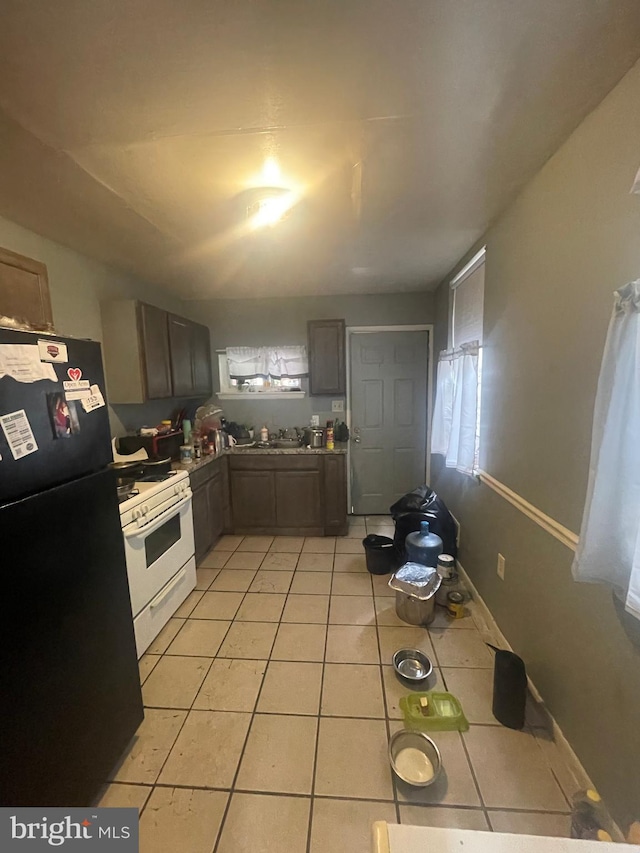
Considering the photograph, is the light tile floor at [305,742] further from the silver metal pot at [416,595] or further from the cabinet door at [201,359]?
the cabinet door at [201,359]

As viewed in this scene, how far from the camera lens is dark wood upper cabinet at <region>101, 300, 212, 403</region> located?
261 centimetres

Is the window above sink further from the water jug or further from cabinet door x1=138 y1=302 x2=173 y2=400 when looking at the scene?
the water jug

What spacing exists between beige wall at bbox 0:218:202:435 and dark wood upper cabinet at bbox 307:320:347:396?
5.22ft

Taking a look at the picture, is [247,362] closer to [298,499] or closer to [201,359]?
[201,359]

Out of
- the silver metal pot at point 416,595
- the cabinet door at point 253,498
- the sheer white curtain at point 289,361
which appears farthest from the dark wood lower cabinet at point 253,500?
the silver metal pot at point 416,595

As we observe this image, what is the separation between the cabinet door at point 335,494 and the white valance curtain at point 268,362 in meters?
1.10

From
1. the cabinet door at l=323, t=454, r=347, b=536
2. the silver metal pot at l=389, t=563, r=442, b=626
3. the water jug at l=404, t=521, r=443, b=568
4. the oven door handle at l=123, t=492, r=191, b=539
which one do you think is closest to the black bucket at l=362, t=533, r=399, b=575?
the water jug at l=404, t=521, r=443, b=568

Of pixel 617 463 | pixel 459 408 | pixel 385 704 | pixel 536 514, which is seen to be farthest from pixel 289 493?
pixel 617 463

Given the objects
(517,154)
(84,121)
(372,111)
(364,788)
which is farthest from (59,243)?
(364,788)

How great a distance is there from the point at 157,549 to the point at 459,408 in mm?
2185

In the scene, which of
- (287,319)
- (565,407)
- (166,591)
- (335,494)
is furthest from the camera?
(287,319)

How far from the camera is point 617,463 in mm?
1036

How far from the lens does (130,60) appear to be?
3.32 feet

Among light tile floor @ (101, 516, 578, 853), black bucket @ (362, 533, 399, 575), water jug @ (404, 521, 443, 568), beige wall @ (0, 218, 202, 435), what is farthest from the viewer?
black bucket @ (362, 533, 399, 575)
